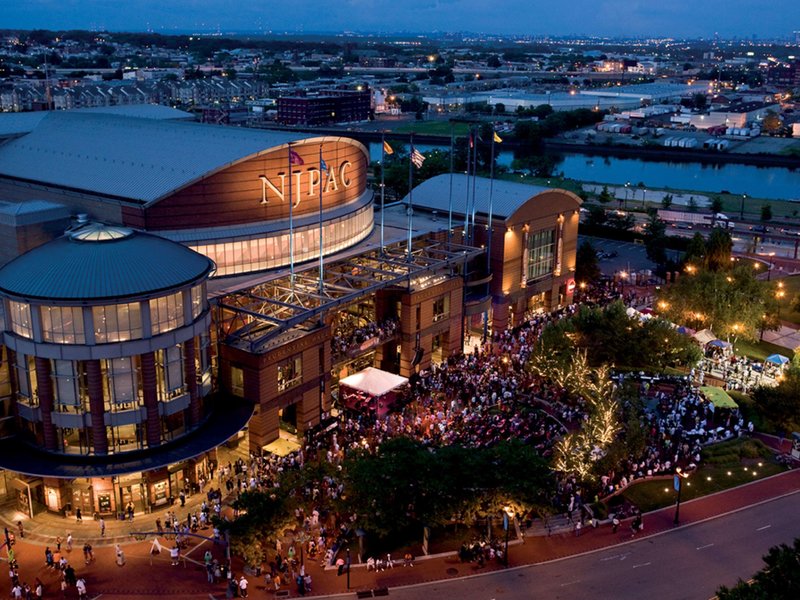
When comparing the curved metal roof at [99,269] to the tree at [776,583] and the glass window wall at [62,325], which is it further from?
the tree at [776,583]

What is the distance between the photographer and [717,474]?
43.9m

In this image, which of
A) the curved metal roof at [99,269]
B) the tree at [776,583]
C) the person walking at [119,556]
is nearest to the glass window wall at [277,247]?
the curved metal roof at [99,269]

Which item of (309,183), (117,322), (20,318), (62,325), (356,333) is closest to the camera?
(62,325)

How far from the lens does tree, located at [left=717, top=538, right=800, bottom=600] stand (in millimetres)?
25281

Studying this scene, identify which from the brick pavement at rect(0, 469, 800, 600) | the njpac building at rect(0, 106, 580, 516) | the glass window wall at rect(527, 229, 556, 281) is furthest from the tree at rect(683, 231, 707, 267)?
the brick pavement at rect(0, 469, 800, 600)

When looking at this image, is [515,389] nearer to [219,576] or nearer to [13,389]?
[219,576]

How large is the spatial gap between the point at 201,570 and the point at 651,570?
770 inches

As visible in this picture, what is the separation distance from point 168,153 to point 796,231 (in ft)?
290

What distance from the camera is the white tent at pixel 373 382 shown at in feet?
160

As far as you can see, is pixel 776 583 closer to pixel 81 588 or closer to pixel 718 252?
pixel 81 588

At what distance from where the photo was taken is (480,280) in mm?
63781

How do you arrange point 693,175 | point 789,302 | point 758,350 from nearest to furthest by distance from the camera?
point 758,350, point 789,302, point 693,175

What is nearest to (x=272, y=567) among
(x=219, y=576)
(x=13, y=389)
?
(x=219, y=576)

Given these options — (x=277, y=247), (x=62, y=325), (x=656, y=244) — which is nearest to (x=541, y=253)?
(x=656, y=244)
